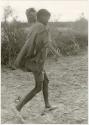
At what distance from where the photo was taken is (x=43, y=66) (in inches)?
207

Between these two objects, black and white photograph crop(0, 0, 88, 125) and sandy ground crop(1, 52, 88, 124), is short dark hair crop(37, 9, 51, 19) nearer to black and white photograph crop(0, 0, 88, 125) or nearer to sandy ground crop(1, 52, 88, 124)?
black and white photograph crop(0, 0, 88, 125)

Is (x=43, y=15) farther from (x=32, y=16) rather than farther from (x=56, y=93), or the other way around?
(x=56, y=93)

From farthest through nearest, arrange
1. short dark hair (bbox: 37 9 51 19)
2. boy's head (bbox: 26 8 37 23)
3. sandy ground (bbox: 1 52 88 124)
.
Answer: sandy ground (bbox: 1 52 88 124), boy's head (bbox: 26 8 37 23), short dark hair (bbox: 37 9 51 19)

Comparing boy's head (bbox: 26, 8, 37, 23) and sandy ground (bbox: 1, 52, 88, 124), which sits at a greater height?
boy's head (bbox: 26, 8, 37, 23)

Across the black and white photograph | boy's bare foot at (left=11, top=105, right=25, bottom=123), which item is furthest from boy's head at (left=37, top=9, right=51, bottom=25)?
boy's bare foot at (left=11, top=105, right=25, bottom=123)

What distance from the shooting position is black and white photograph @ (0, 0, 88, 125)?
202 inches

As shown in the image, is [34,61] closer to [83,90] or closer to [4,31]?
[83,90]

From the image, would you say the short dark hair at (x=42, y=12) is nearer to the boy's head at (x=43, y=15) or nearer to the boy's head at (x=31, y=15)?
the boy's head at (x=43, y=15)

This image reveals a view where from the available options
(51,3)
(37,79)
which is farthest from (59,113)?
(51,3)

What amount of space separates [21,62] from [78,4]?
6.60 feet

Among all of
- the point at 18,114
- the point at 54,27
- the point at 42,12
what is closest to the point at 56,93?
the point at 18,114

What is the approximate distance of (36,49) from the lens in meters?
5.08

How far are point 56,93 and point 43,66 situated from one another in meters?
1.63

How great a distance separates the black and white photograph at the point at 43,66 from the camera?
16.9 ft
